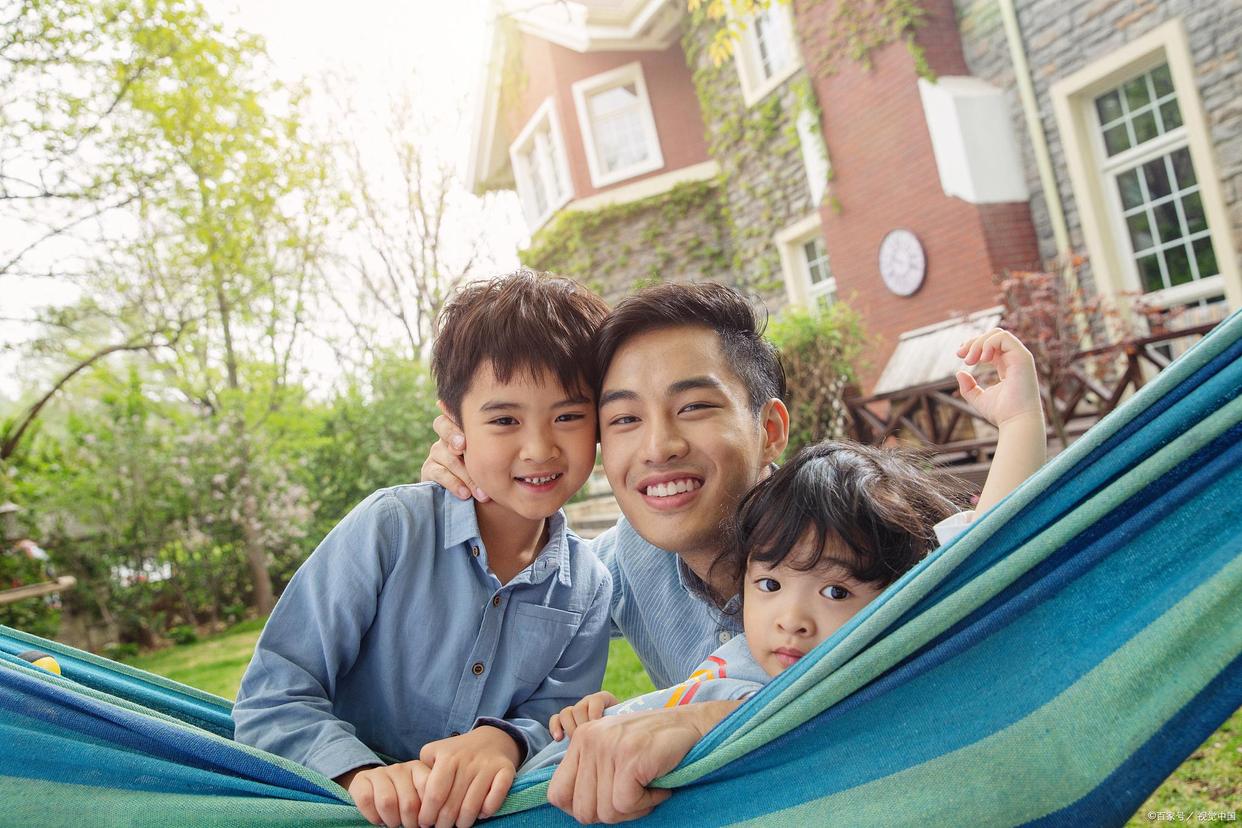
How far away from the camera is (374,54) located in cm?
1211

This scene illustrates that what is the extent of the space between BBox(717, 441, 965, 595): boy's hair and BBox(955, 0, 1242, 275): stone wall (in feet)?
17.7

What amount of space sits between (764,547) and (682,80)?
33.0ft

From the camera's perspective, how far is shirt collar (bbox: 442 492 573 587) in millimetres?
1498

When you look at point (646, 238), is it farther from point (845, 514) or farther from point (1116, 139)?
point (845, 514)

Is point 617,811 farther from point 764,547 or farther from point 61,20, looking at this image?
point 61,20

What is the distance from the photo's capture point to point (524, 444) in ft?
4.85

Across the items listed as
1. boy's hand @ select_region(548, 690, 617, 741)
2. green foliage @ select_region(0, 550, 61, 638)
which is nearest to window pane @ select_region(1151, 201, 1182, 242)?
boy's hand @ select_region(548, 690, 617, 741)

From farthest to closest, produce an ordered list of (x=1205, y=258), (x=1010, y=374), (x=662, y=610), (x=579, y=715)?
(x=1205, y=258) < (x=662, y=610) < (x=1010, y=374) < (x=579, y=715)

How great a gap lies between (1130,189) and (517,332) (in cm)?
621

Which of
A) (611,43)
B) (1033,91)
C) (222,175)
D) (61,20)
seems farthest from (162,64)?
(1033,91)

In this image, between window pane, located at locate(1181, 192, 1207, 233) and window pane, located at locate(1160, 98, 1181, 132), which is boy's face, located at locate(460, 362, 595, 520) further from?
window pane, located at locate(1160, 98, 1181, 132)

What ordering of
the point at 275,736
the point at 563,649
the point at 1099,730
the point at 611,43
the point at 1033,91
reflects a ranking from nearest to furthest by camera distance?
the point at 1099,730 → the point at 275,736 → the point at 563,649 → the point at 1033,91 → the point at 611,43

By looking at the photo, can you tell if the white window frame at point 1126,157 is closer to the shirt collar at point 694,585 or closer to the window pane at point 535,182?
the shirt collar at point 694,585

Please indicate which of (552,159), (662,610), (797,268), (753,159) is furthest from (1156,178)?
(552,159)
